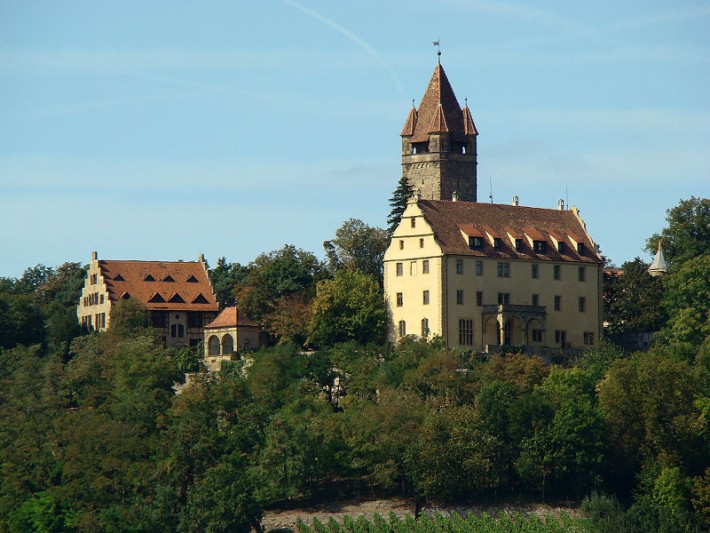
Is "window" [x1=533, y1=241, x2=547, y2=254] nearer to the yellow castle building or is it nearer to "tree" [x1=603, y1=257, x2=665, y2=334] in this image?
the yellow castle building

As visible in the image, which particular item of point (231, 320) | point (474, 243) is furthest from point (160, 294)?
point (474, 243)

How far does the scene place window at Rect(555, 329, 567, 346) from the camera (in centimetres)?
13038

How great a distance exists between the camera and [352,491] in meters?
113

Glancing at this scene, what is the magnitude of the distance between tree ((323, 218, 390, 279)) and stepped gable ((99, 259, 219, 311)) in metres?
10.9

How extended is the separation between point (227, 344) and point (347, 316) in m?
9.78

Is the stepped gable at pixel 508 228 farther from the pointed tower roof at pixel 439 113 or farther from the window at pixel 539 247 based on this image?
the pointed tower roof at pixel 439 113

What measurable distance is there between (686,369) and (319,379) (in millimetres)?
22052

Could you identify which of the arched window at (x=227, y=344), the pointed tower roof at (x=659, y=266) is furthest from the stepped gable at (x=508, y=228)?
the arched window at (x=227, y=344)

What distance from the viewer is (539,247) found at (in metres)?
132

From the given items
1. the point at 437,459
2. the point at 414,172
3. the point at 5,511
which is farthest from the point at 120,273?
the point at 437,459

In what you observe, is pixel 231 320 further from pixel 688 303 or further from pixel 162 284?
pixel 688 303

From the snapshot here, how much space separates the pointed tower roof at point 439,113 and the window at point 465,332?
66.1ft

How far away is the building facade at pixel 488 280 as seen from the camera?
127 m

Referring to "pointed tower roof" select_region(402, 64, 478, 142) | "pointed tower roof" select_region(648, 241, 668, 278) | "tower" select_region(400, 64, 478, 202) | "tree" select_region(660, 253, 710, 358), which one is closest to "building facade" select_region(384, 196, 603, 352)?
"tree" select_region(660, 253, 710, 358)
